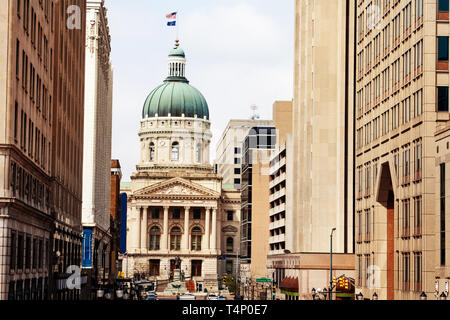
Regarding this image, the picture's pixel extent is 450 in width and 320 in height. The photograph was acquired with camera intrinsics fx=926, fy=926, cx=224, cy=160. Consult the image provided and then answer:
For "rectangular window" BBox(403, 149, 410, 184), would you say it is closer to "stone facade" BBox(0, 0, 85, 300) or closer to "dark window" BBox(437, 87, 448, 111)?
"dark window" BBox(437, 87, 448, 111)

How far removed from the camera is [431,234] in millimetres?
56094

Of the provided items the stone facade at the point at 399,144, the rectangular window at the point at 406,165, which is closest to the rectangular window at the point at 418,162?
the stone facade at the point at 399,144

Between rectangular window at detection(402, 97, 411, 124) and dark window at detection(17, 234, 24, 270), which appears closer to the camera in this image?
dark window at detection(17, 234, 24, 270)

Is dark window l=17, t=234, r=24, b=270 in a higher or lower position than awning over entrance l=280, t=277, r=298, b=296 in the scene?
higher

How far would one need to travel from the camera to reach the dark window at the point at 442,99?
188 feet

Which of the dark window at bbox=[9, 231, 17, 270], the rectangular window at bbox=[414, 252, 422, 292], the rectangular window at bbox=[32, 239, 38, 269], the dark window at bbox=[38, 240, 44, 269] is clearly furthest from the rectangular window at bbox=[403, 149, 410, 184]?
the dark window at bbox=[9, 231, 17, 270]

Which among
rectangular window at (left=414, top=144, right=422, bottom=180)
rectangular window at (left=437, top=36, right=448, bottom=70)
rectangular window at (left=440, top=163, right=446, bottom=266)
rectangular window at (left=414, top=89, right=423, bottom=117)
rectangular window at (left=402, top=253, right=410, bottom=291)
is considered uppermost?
rectangular window at (left=437, top=36, right=448, bottom=70)

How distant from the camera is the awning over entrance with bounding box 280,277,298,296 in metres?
92.3

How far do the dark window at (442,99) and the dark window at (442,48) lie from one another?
192 centimetres

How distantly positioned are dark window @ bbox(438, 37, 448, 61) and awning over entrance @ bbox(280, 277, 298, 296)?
39582 millimetres

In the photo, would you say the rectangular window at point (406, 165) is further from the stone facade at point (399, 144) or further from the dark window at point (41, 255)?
the dark window at point (41, 255)
